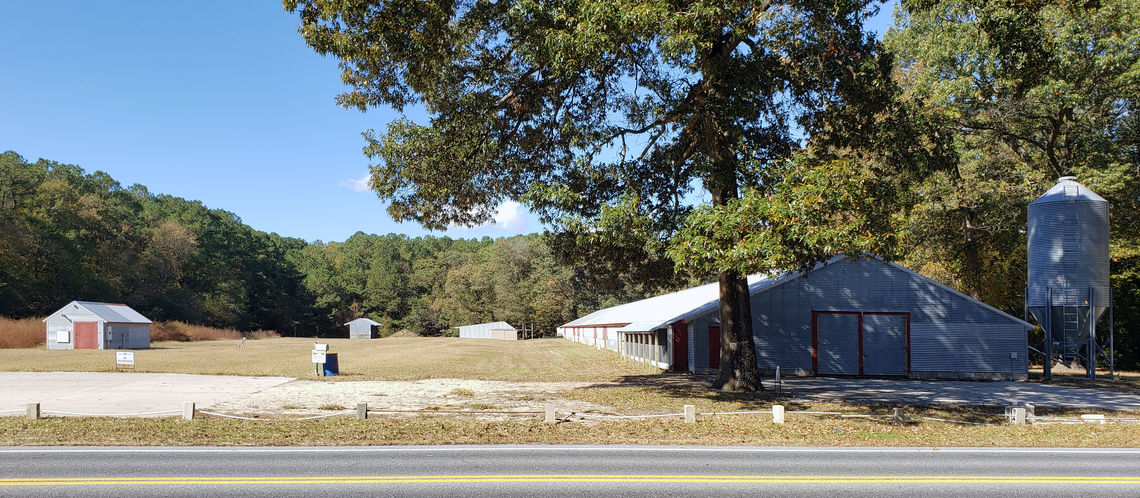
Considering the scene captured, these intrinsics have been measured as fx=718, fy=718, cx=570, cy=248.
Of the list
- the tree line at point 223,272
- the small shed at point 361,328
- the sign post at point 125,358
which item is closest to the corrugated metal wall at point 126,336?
the tree line at point 223,272

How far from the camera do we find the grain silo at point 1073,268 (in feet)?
93.6

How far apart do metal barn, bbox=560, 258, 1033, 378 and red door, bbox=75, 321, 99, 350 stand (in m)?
46.7

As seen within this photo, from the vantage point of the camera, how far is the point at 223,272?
106500 millimetres

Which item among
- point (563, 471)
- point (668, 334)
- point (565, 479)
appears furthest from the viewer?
point (668, 334)

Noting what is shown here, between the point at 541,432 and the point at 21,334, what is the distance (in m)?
59.1

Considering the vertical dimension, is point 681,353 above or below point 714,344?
below

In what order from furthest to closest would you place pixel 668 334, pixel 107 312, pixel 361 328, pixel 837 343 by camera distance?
pixel 361 328 → pixel 107 312 → pixel 668 334 → pixel 837 343

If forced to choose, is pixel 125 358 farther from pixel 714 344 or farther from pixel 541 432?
pixel 714 344

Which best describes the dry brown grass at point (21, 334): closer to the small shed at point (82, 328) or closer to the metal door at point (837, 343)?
the small shed at point (82, 328)

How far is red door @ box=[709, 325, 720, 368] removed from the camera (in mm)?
29984

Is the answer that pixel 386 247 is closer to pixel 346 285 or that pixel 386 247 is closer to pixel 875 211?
pixel 346 285

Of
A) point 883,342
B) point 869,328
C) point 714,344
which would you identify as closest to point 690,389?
point 714,344

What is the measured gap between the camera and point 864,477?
1005cm

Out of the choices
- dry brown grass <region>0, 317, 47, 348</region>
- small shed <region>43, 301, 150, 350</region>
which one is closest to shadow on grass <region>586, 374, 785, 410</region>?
small shed <region>43, 301, 150, 350</region>
